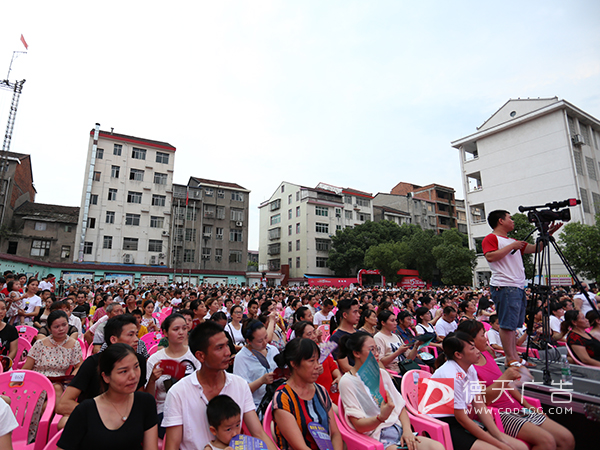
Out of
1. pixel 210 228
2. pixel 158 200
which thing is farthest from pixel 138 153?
pixel 210 228

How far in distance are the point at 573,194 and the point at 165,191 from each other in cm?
3435

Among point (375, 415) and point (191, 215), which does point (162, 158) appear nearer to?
point (191, 215)

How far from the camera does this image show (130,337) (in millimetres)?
3232

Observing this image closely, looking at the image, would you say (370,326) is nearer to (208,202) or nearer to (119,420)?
(119,420)

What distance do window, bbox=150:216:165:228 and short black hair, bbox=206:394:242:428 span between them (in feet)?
108

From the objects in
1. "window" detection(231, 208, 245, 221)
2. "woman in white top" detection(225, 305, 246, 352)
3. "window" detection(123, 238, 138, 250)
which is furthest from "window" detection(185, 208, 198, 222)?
"woman in white top" detection(225, 305, 246, 352)

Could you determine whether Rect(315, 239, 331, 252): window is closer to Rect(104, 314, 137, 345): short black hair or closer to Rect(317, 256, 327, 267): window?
Rect(317, 256, 327, 267): window

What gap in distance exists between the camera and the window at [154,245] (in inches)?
1260

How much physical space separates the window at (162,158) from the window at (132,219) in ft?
18.7

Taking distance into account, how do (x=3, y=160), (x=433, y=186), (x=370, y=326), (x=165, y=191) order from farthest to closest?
(x=433, y=186) < (x=165, y=191) < (x=3, y=160) < (x=370, y=326)

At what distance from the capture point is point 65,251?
2906 centimetres

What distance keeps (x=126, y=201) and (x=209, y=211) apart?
7.50 meters

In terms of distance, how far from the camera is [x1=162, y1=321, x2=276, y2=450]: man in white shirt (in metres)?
2.16

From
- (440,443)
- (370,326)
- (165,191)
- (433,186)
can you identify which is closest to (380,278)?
(433,186)
